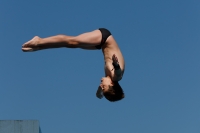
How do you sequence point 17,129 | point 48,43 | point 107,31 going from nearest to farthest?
point 48,43 → point 107,31 → point 17,129

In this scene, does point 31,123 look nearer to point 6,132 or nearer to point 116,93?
point 6,132

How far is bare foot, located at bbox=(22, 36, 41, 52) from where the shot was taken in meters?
10.1

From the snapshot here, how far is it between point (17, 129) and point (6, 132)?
83 centimetres

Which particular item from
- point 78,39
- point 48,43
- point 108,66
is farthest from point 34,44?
point 108,66

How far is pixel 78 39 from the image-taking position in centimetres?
1014

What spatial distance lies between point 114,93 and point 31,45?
2.01m

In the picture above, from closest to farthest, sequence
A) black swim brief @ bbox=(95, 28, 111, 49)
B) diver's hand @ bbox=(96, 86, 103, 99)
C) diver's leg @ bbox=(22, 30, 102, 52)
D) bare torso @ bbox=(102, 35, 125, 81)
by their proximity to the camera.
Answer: diver's leg @ bbox=(22, 30, 102, 52) → bare torso @ bbox=(102, 35, 125, 81) → black swim brief @ bbox=(95, 28, 111, 49) → diver's hand @ bbox=(96, 86, 103, 99)

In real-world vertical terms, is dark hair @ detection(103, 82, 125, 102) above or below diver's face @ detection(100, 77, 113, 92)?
below

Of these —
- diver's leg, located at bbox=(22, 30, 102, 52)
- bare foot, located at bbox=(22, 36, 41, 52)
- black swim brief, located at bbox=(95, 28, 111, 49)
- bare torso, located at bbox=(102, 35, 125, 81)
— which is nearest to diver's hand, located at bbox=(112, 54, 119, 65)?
bare torso, located at bbox=(102, 35, 125, 81)

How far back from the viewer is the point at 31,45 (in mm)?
10141

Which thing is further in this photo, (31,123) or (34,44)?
(31,123)

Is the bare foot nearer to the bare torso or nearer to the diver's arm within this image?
the bare torso

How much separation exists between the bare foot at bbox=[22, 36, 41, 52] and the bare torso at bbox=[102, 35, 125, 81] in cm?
150

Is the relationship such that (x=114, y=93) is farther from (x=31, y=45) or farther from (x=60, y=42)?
(x=31, y=45)
